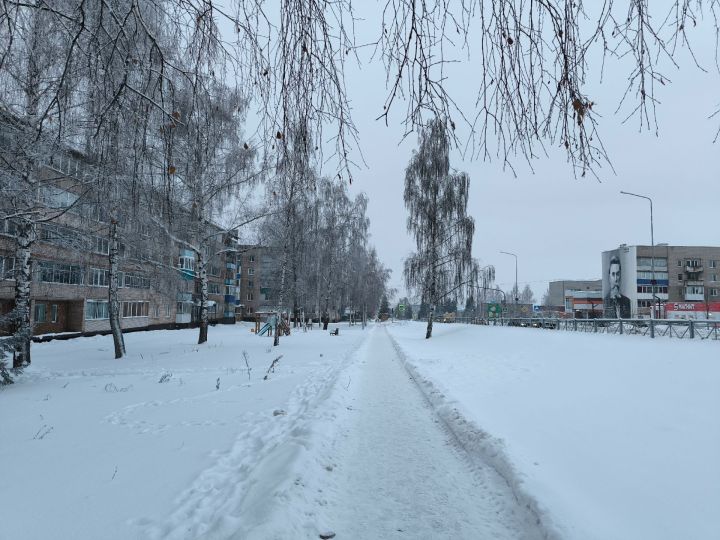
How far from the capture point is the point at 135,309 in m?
36.3

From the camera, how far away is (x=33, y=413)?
7016mm

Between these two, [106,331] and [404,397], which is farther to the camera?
[106,331]

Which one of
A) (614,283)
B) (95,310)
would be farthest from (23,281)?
(614,283)

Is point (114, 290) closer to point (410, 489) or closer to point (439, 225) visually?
point (410, 489)

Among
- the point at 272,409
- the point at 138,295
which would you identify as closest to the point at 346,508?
the point at 272,409

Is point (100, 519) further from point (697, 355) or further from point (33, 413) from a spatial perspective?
point (697, 355)

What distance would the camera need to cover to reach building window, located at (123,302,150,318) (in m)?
34.9

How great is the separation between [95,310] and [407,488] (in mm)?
33655

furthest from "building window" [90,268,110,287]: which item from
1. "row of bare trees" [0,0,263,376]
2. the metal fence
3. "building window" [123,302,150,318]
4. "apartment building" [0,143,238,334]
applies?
the metal fence

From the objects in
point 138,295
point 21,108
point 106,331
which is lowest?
point 106,331

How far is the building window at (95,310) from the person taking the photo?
3050cm

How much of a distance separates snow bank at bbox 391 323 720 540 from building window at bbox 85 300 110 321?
2822cm

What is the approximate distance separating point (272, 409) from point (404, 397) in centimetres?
272

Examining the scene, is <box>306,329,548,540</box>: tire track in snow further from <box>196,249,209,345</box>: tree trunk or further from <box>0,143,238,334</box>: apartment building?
<box>196,249,209,345</box>: tree trunk
